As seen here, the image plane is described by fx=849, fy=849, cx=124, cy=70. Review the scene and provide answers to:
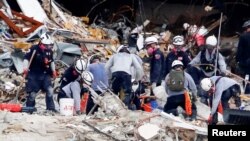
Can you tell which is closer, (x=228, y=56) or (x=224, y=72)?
(x=224, y=72)

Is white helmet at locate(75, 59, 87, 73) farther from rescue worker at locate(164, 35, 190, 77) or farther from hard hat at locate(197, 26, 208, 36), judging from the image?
hard hat at locate(197, 26, 208, 36)

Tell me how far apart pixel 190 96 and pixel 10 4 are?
10.5 metres

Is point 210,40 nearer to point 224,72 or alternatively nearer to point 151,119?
point 224,72

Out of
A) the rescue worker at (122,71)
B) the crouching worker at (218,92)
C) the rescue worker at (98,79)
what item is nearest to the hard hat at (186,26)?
the rescue worker at (122,71)

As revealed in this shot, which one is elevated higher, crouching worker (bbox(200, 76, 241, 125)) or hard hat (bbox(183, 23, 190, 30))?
hard hat (bbox(183, 23, 190, 30))

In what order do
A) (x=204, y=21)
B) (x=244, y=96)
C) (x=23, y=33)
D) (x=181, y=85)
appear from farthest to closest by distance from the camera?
(x=204, y=21), (x=23, y=33), (x=244, y=96), (x=181, y=85)

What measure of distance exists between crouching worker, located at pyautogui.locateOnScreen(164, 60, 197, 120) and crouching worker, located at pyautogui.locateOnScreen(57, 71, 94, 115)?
153 centimetres

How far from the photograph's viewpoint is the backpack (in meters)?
14.7

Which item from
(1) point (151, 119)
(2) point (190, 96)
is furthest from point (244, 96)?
(1) point (151, 119)

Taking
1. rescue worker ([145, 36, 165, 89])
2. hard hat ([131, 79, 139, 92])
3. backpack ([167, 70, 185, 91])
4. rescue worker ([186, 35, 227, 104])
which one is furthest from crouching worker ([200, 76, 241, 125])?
rescue worker ([145, 36, 165, 89])

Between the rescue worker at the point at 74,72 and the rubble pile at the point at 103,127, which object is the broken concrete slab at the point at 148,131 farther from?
the rescue worker at the point at 74,72

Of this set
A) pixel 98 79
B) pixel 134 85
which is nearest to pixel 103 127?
pixel 98 79

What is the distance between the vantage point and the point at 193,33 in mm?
23578

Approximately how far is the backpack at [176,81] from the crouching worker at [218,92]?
42 cm
